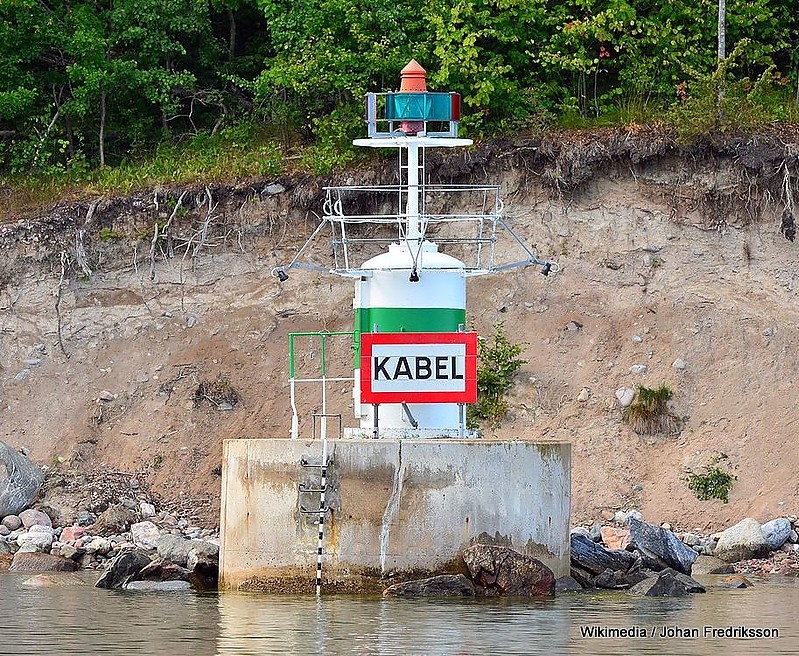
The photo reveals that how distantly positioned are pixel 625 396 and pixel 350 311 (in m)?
5.04

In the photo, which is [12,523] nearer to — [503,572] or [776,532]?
[503,572]

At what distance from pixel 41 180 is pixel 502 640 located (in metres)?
18.4

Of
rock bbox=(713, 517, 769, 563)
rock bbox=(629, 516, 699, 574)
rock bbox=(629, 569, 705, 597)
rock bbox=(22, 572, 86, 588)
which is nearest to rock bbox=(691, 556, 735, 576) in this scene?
rock bbox=(713, 517, 769, 563)

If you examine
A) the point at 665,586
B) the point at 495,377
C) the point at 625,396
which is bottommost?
the point at 665,586

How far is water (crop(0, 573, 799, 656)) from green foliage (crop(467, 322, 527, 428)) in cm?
749

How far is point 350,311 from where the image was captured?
30.3 m

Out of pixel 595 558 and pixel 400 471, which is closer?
pixel 400 471

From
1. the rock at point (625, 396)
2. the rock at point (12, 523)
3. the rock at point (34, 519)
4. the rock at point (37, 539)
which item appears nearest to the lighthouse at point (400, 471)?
the rock at point (37, 539)

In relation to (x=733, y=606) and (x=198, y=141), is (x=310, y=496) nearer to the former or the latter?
(x=733, y=606)

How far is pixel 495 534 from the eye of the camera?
18.8 m


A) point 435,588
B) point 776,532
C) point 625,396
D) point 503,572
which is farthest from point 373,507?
point 625,396

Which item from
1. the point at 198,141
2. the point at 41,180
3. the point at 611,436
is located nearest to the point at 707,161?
the point at 611,436

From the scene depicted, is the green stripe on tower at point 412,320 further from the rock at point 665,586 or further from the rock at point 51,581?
the rock at point 51,581

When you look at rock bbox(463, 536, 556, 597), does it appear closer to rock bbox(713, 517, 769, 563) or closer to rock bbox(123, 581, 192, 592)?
rock bbox(123, 581, 192, 592)
